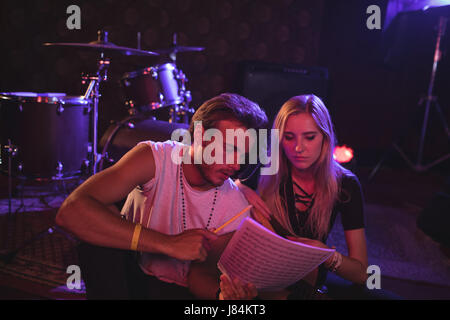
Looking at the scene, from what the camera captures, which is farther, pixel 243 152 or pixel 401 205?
pixel 401 205

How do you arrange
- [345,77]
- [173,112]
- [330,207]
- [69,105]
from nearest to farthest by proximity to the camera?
[330,207] → [69,105] → [173,112] → [345,77]

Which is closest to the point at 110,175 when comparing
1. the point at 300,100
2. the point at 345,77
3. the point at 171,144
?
the point at 171,144

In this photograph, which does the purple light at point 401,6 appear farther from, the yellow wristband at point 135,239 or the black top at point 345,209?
the yellow wristband at point 135,239

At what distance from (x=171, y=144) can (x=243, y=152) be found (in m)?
0.28

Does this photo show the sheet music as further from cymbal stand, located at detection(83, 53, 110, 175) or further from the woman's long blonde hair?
cymbal stand, located at detection(83, 53, 110, 175)

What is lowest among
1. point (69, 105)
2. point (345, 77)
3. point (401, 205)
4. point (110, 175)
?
point (401, 205)

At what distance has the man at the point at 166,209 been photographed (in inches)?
43.4

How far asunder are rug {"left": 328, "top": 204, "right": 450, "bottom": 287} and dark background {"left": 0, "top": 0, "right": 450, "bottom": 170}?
2.05 metres

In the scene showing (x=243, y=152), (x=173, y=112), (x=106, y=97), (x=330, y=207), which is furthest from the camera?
(x=106, y=97)

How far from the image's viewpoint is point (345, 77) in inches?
203

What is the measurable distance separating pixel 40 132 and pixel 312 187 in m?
1.85
